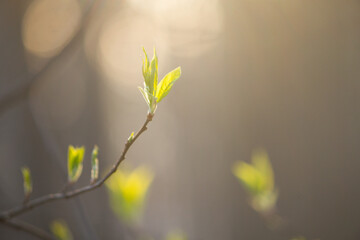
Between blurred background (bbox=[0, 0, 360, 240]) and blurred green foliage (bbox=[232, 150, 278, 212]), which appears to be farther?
blurred background (bbox=[0, 0, 360, 240])

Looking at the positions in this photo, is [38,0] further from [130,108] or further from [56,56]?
[130,108]

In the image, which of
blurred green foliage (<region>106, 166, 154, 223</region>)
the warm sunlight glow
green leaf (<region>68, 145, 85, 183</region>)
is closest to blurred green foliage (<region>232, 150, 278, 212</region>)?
blurred green foliage (<region>106, 166, 154, 223</region>)

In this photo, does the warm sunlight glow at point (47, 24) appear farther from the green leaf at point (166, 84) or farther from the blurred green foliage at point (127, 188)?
the green leaf at point (166, 84)

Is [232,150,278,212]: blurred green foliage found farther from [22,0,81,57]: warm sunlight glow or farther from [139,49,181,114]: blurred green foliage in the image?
[22,0,81,57]: warm sunlight glow

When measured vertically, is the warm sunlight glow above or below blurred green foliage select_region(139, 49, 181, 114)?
above

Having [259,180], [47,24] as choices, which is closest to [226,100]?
[47,24]

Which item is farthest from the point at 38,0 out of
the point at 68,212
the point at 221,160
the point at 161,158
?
the point at 161,158
